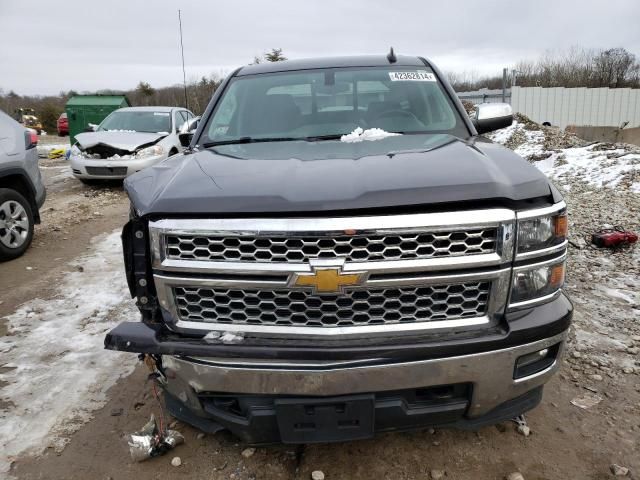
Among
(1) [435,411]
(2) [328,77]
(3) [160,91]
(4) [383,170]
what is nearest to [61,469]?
(1) [435,411]

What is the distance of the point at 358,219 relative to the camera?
180 cm

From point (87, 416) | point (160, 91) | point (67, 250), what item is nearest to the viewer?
point (87, 416)

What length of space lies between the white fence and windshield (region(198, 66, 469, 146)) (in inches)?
877

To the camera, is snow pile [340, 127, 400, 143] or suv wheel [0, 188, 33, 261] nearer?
snow pile [340, 127, 400, 143]

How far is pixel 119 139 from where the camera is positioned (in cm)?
997

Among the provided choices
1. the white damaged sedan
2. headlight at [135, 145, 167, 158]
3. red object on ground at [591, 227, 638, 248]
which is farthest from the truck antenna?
headlight at [135, 145, 167, 158]

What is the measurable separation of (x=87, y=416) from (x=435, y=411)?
1995 mm

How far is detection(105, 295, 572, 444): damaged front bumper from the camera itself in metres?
1.85

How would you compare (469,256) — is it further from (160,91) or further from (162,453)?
(160,91)

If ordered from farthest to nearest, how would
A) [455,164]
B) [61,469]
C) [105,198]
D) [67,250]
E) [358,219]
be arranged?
1. [105,198]
2. [67,250]
3. [61,469]
4. [455,164]
5. [358,219]

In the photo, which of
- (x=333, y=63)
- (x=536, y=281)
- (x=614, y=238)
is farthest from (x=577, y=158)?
(x=536, y=281)

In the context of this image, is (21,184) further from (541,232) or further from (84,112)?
(84,112)

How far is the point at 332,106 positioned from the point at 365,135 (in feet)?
1.58

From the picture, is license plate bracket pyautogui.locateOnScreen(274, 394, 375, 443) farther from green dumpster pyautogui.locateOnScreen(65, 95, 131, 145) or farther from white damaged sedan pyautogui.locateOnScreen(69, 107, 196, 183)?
green dumpster pyautogui.locateOnScreen(65, 95, 131, 145)
